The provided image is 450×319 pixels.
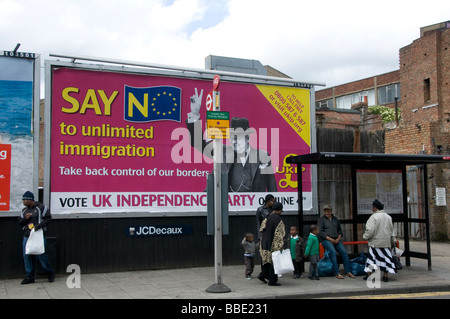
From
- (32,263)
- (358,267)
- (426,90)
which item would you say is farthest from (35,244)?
(426,90)

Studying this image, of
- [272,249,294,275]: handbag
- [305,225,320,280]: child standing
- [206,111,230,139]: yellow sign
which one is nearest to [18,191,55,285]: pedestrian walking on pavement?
[206,111,230,139]: yellow sign

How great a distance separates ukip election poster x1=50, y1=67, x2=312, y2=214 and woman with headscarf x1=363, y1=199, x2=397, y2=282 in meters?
2.82

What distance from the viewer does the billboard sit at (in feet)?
32.6

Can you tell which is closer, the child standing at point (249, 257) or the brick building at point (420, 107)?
the child standing at point (249, 257)

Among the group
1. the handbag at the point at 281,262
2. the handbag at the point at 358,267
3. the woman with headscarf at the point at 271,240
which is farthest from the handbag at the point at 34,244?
the handbag at the point at 358,267

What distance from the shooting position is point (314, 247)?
33.1 ft

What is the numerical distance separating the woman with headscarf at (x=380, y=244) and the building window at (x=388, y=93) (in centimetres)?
4642

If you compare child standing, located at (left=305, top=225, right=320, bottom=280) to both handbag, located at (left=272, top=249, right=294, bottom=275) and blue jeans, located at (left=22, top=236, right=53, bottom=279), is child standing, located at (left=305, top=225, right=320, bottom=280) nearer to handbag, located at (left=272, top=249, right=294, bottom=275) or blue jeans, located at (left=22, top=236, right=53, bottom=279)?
handbag, located at (left=272, top=249, right=294, bottom=275)

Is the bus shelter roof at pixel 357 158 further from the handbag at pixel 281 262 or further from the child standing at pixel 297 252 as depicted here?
the handbag at pixel 281 262

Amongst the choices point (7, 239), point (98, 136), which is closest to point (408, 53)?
point (98, 136)

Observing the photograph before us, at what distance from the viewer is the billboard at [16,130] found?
32.6 feet

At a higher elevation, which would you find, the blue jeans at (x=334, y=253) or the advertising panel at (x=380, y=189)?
the advertising panel at (x=380, y=189)
